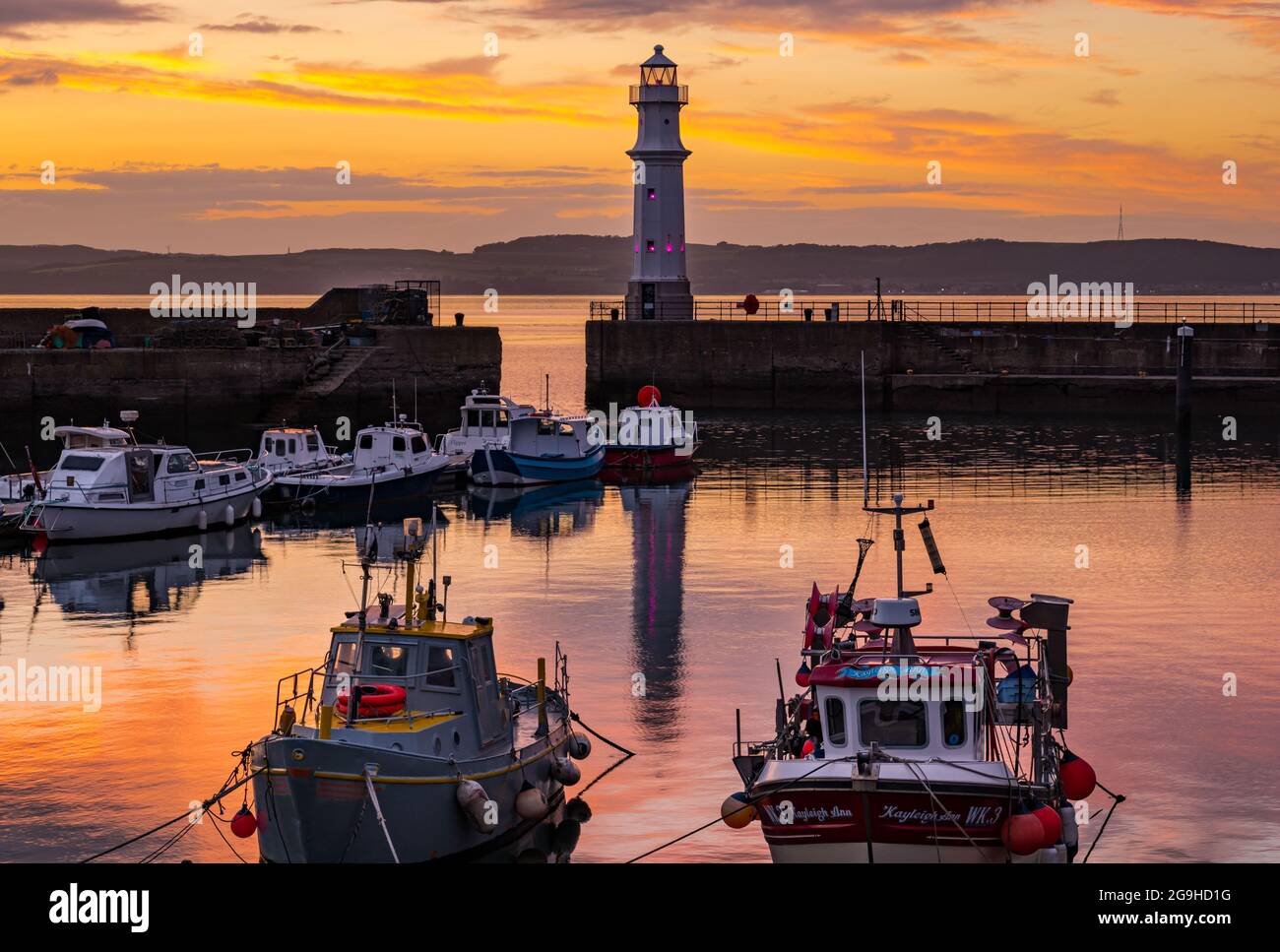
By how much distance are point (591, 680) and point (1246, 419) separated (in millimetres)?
56889

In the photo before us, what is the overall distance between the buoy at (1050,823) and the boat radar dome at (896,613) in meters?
2.97

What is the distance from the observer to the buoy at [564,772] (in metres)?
20.1

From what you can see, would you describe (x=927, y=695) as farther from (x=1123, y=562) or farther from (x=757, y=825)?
(x=1123, y=562)

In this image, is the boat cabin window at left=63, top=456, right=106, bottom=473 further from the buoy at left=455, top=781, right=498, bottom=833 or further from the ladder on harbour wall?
the ladder on harbour wall

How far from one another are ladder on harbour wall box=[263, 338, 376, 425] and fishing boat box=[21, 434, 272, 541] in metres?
26.1

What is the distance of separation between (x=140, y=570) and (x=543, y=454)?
64.2 ft

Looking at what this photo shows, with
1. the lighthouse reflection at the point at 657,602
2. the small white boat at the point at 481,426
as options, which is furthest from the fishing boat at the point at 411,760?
the small white boat at the point at 481,426

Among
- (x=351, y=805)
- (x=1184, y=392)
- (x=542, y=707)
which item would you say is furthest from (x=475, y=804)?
(x=1184, y=392)

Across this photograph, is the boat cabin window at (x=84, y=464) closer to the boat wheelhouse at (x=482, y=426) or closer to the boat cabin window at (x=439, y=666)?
the boat wheelhouse at (x=482, y=426)

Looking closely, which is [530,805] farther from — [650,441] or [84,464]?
[650,441]

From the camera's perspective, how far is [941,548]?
138 ft

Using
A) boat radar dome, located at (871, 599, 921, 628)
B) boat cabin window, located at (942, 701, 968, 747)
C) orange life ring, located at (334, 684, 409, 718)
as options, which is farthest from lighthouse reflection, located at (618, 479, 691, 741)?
boat cabin window, located at (942, 701, 968, 747)

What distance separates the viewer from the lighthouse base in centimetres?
8544
